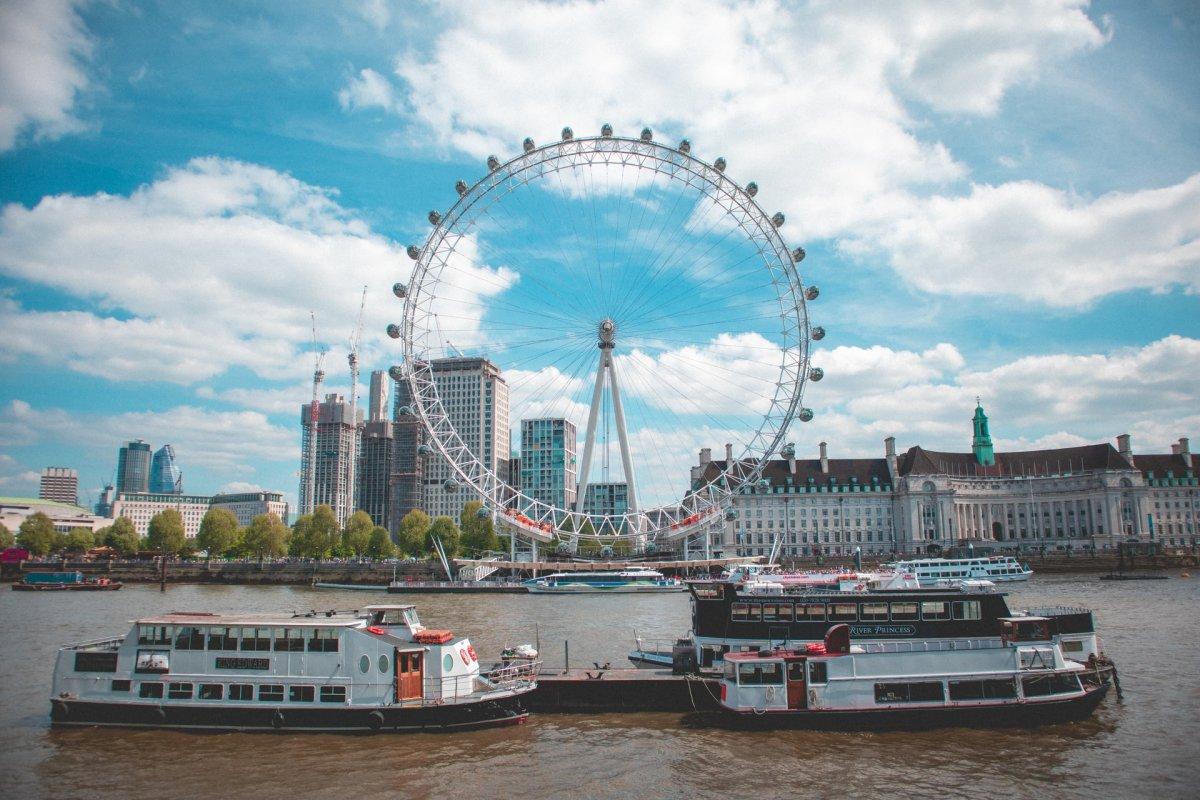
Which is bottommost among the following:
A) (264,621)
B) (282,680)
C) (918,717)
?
(918,717)

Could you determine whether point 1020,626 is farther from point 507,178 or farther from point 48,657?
point 507,178

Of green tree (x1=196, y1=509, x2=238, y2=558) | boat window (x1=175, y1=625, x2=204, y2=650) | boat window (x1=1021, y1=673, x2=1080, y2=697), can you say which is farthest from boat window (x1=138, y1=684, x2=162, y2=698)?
green tree (x1=196, y1=509, x2=238, y2=558)

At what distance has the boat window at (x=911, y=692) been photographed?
2820 cm

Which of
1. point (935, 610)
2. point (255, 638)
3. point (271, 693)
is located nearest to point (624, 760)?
point (271, 693)

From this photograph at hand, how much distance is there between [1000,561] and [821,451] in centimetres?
5362

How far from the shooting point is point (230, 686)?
2841cm

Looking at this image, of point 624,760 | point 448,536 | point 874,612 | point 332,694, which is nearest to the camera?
point 624,760

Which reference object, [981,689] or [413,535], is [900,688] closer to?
[981,689]

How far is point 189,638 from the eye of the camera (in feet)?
94.6

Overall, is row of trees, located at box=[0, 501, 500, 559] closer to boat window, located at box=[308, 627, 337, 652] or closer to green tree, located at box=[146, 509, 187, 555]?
green tree, located at box=[146, 509, 187, 555]

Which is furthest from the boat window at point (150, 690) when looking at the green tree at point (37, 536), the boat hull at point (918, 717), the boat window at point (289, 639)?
the green tree at point (37, 536)

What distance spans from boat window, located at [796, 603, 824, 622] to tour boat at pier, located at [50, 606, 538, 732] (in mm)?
10515

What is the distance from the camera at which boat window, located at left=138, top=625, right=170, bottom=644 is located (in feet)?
95.1

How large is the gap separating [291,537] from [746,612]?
127748 millimetres
